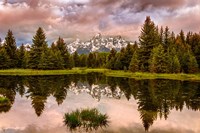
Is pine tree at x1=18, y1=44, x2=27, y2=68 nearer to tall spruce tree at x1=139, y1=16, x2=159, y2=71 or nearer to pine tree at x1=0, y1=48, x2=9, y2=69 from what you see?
pine tree at x1=0, y1=48, x2=9, y2=69

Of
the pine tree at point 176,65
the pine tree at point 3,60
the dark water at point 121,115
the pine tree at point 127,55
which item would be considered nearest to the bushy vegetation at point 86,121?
the dark water at point 121,115

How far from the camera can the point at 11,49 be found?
97.4 meters

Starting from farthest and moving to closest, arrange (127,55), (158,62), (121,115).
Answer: (127,55)
(158,62)
(121,115)

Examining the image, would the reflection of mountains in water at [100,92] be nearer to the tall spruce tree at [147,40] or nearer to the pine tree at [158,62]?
the pine tree at [158,62]

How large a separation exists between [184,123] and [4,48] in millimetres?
81434

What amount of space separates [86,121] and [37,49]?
3052 inches

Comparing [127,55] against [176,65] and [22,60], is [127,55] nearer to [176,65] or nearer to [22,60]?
[176,65]

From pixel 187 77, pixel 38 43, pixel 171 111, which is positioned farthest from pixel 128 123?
pixel 38 43

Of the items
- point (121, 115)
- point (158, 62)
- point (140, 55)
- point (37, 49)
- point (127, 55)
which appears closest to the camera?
point (121, 115)

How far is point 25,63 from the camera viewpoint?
9738cm

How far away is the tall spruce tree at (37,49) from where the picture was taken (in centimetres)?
9344

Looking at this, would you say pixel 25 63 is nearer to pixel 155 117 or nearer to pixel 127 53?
pixel 127 53

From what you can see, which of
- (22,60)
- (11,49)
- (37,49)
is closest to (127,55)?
(37,49)

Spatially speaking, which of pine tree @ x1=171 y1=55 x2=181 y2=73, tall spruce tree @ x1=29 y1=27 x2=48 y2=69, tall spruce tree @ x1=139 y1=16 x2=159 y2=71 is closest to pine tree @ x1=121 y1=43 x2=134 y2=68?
tall spruce tree @ x1=139 y1=16 x2=159 y2=71
